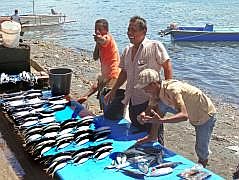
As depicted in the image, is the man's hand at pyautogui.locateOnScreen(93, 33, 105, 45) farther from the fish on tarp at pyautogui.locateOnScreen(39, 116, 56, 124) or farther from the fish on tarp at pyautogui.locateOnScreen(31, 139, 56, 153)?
the fish on tarp at pyautogui.locateOnScreen(31, 139, 56, 153)

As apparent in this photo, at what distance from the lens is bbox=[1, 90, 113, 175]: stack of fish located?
4.49 m

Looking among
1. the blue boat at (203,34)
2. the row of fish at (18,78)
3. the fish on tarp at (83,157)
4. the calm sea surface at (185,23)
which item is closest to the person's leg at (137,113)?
the fish on tarp at (83,157)

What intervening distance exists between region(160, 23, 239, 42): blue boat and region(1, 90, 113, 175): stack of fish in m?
17.4

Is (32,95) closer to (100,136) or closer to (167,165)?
(100,136)

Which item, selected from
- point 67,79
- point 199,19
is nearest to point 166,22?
point 199,19

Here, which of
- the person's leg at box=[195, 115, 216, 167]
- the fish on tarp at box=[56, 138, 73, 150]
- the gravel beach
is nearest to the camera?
the person's leg at box=[195, 115, 216, 167]

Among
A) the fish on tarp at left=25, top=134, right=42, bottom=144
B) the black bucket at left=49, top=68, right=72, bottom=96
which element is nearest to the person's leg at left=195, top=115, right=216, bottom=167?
the fish on tarp at left=25, top=134, right=42, bottom=144

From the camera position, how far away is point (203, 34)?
74.4 ft

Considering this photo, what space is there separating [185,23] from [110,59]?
2534 centimetres

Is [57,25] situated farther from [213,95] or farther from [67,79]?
[67,79]

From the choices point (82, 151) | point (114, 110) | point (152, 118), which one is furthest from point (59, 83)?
point (152, 118)

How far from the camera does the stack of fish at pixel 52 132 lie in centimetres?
449

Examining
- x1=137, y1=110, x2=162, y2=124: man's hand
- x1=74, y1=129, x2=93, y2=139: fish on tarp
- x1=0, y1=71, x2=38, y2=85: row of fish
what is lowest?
x1=74, y1=129, x2=93, y2=139: fish on tarp

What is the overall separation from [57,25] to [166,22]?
29.1ft
